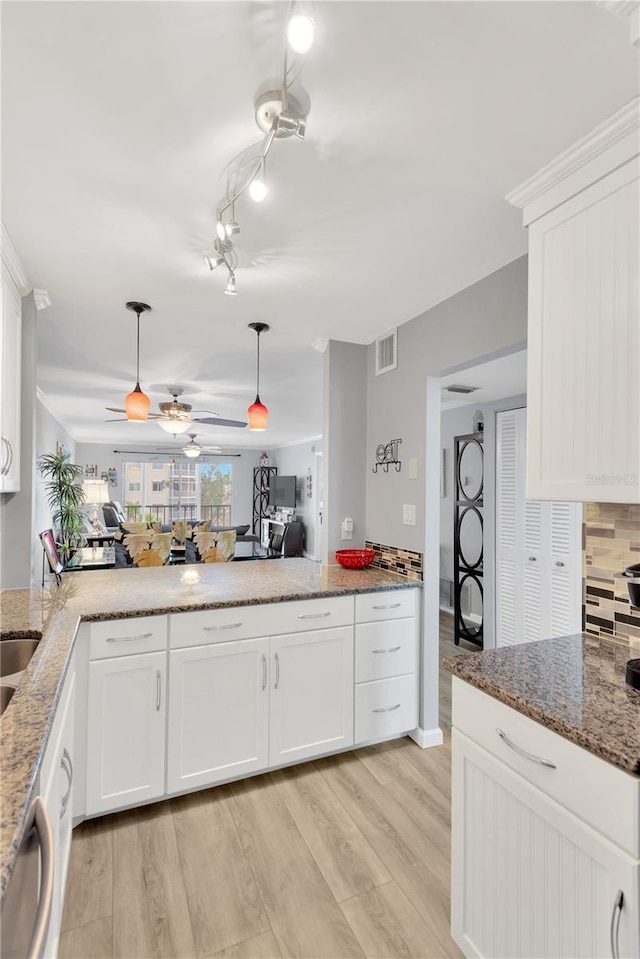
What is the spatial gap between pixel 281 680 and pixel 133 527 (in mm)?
5064

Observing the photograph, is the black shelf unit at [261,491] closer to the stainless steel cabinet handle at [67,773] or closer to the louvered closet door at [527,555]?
the louvered closet door at [527,555]

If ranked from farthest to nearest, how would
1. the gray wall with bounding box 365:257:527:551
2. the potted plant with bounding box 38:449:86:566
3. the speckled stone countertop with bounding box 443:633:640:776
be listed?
the potted plant with bounding box 38:449:86:566
the gray wall with bounding box 365:257:527:551
the speckled stone countertop with bounding box 443:633:640:776

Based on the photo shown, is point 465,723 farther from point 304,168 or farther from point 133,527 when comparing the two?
point 133,527

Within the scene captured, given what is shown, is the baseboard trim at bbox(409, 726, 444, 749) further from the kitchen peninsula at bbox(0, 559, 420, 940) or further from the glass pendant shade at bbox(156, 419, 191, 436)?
the glass pendant shade at bbox(156, 419, 191, 436)

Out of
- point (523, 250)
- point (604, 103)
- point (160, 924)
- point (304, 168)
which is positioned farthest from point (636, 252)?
point (160, 924)

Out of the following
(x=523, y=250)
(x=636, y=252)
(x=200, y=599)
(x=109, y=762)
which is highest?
(x=523, y=250)

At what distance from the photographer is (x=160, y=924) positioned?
150 centimetres

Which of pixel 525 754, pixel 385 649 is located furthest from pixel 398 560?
pixel 525 754

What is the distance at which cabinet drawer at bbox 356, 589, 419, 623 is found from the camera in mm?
2449

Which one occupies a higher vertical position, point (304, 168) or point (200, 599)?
point (304, 168)

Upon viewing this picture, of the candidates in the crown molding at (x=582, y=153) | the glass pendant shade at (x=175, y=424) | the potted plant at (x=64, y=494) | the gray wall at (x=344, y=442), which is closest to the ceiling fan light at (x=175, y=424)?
the glass pendant shade at (x=175, y=424)

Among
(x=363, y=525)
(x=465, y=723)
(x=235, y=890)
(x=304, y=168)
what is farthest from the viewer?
(x=363, y=525)

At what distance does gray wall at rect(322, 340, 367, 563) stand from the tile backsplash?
64.7 inches

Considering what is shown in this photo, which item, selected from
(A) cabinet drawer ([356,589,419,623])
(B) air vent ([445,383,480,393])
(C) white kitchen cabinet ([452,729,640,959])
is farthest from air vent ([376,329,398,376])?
(C) white kitchen cabinet ([452,729,640,959])
